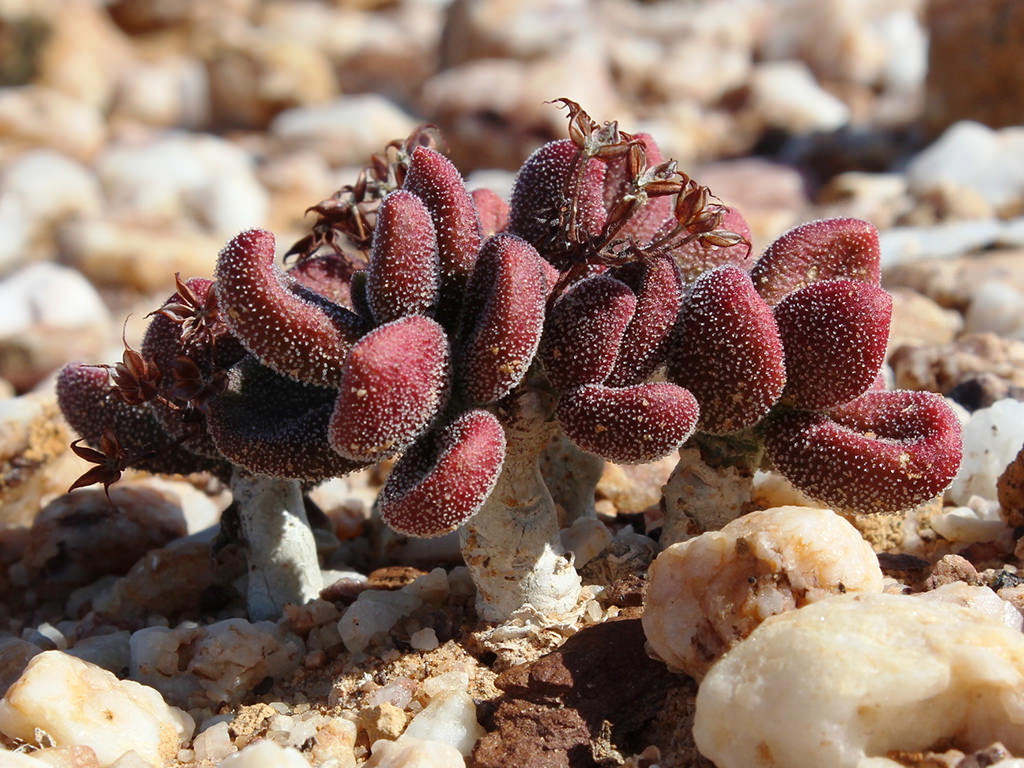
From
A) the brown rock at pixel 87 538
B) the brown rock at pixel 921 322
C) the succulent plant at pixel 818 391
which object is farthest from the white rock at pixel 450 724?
the brown rock at pixel 921 322

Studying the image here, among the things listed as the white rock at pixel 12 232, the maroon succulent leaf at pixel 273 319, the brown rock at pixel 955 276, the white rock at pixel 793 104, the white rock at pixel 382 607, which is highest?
A: the maroon succulent leaf at pixel 273 319

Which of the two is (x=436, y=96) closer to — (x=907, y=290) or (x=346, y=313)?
(x=907, y=290)

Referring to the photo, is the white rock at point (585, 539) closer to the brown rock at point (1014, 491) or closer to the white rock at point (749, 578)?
the white rock at point (749, 578)

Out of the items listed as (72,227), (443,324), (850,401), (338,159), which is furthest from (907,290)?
(338,159)

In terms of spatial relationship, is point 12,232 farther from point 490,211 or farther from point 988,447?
point 988,447

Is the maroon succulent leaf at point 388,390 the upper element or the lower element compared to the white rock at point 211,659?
upper

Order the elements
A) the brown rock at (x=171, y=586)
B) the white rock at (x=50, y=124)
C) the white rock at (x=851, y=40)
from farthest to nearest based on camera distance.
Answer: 1. the white rock at (x=851, y=40)
2. the white rock at (x=50, y=124)
3. the brown rock at (x=171, y=586)
